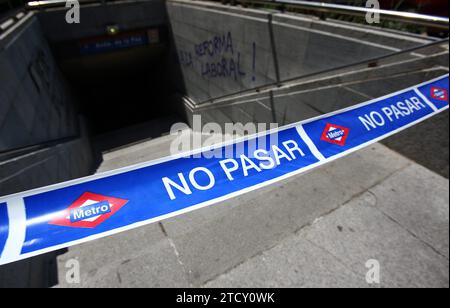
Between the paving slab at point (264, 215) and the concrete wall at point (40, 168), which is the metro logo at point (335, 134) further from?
the concrete wall at point (40, 168)

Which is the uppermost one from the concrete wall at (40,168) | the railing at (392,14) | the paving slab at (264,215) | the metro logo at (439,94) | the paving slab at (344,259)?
the railing at (392,14)

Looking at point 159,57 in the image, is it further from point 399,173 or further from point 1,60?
point 399,173

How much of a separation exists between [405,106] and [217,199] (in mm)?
2766

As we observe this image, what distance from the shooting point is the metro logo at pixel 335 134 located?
243 centimetres

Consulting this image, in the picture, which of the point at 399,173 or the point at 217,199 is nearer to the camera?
the point at 217,199

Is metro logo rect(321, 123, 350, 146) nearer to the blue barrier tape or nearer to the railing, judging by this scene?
the blue barrier tape

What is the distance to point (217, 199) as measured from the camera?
183 cm

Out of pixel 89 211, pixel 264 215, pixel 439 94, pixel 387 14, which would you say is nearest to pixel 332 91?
pixel 387 14

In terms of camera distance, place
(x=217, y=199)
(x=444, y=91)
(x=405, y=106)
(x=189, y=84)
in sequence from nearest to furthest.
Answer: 1. (x=217, y=199)
2. (x=405, y=106)
3. (x=444, y=91)
4. (x=189, y=84)

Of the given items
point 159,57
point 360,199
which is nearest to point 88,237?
point 360,199

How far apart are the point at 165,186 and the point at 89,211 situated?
53cm

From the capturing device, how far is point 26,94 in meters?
5.31

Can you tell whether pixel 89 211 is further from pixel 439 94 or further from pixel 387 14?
pixel 387 14

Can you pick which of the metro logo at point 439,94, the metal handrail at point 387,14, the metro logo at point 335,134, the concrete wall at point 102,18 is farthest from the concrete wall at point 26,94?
the metro logo at point 439,94
